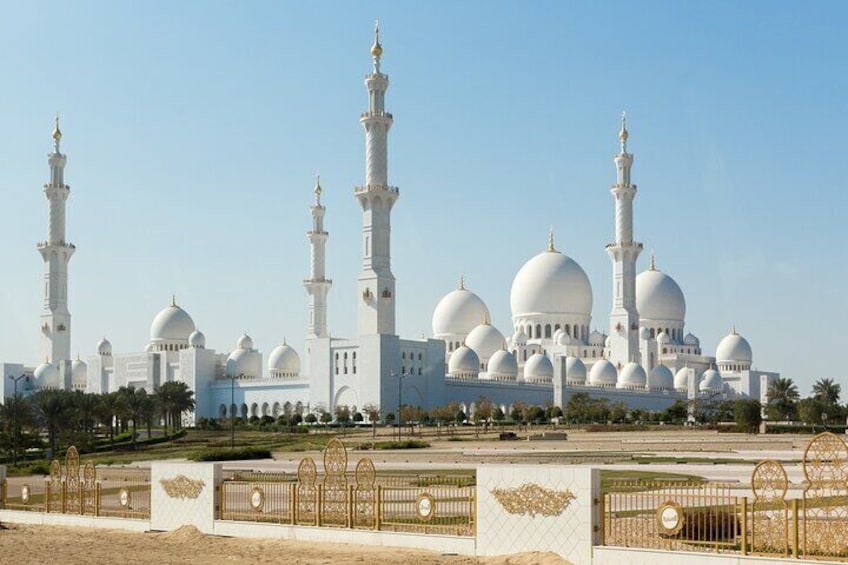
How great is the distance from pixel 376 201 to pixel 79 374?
3588 centimetres

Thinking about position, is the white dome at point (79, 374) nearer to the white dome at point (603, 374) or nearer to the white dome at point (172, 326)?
the white dome at point (172, 326)

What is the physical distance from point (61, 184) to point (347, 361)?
25.1 metres

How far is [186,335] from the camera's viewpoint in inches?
3622

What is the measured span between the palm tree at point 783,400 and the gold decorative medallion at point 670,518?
56431mm

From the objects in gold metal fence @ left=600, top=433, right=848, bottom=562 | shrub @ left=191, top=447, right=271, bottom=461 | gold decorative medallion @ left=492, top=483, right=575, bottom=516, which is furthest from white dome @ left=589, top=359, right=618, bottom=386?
gold decorative medallion @ left=492, top=483, right=575, bottom=516

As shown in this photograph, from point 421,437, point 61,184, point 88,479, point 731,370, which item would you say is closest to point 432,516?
point 88,479

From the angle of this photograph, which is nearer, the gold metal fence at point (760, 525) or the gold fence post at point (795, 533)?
the gold fence post at point (795, 533)

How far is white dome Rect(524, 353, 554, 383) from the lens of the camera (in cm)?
8650

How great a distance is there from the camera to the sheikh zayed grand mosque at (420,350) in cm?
7262

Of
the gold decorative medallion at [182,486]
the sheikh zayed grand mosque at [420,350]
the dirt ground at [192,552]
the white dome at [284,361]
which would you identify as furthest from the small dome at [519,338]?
the dirt ground at [192,552]

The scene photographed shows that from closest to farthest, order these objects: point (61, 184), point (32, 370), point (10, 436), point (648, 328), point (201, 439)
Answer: point (10, 436) → point (201, 439) → point (61, 184) → point (32, 370) → point (648, 328)

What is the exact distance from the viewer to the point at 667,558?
1443cm

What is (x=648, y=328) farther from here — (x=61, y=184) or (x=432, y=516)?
(x=432, y=516)

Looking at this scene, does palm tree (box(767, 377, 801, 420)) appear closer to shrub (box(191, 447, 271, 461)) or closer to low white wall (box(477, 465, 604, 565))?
shrub (box(191, 447, 271, 461))
